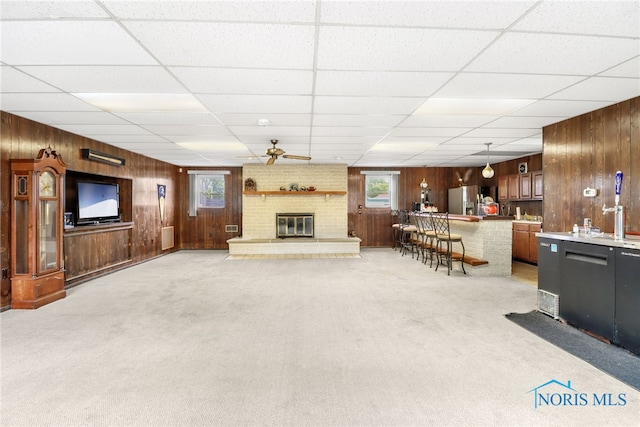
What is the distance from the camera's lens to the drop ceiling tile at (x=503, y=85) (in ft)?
9.43

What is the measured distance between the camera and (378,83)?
2998 millimetres

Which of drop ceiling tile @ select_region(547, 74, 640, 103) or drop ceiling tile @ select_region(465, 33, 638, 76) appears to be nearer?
drop ceiling tile @ select_region(465, 33, 638, 76)

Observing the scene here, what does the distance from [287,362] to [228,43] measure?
246 centimetres

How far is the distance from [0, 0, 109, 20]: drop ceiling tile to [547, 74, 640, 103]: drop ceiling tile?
13.2 feet

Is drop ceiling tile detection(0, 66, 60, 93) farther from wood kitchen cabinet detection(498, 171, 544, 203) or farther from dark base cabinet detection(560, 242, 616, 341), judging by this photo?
wood kitchen cabinet detection(498, 171, 544, 203)

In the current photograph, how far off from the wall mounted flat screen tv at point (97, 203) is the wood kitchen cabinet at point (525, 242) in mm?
8814

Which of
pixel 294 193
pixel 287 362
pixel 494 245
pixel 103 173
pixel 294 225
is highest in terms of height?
pixel 103 173

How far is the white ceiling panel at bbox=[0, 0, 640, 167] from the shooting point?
6.35ft

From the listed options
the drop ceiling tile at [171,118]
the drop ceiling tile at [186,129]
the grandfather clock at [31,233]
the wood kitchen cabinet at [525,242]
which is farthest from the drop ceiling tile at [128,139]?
the wood kitchen cabinet at [525,242]

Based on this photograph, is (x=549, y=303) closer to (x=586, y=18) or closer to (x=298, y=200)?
(x=586, y=18)

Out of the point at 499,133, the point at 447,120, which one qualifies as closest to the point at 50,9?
the point at 447,120

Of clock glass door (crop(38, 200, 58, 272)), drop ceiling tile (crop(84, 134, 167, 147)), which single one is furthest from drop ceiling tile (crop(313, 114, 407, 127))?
clock glass door (crop(38, 200, 58, 272))

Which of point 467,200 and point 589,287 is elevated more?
point 467,200

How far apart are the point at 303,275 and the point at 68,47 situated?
445cm
